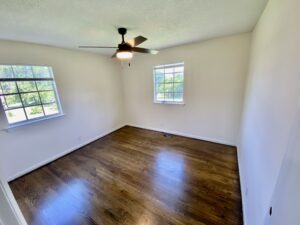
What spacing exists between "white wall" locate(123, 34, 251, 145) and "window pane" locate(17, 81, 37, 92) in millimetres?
Answer: 2403

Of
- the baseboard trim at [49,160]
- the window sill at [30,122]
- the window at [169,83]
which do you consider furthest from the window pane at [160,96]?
the window sill at [30,122]

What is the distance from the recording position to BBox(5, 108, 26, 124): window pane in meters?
2.29

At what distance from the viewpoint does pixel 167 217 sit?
1594mm

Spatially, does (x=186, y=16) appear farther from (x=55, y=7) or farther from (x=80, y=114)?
(x=80, y=114)

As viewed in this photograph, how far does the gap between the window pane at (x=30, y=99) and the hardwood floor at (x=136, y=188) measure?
49.7 inches

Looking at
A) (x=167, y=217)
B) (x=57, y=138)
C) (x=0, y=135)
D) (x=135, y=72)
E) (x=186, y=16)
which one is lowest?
(x=167, y=217)

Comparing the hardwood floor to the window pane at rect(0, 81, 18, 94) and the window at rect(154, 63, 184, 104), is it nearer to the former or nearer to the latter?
the window at rect(154, 63, 184, 104)

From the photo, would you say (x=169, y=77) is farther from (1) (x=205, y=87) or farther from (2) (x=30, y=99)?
(2) (x=30, y=99)

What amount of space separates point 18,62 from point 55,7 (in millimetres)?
1512

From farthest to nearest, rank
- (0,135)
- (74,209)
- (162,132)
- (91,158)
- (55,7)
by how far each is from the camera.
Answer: (162,132), (91,158), (0,135), (74,209), (55,7)

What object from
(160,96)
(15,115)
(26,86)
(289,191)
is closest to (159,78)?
(160,96)

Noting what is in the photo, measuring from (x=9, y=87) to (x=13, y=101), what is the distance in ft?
0.78

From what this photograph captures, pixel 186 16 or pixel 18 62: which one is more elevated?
pixel 186 16

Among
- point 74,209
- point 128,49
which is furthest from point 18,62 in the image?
point 74,209
